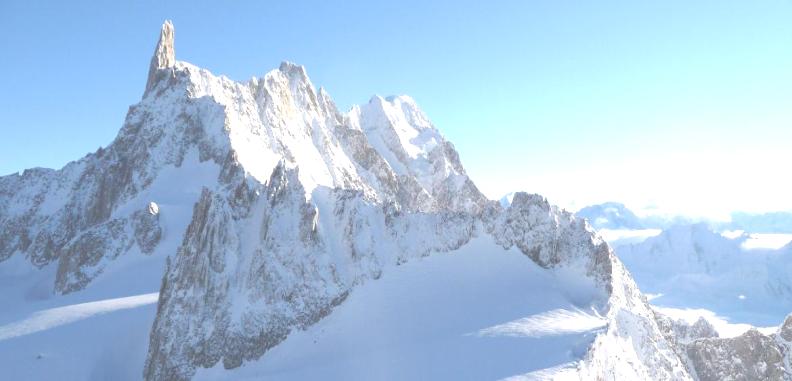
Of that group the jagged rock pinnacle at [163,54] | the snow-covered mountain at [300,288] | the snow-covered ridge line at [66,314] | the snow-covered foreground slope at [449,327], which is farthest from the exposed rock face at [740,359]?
the jagged rock pinnacle at [163,54]

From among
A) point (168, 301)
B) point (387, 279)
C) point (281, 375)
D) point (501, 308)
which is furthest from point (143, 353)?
point (501, 308)

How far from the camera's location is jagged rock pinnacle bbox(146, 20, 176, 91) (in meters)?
87.9

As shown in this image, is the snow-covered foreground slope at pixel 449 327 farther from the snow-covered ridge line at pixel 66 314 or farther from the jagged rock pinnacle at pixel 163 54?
the jagged rock pinnacle at pixel 163 54

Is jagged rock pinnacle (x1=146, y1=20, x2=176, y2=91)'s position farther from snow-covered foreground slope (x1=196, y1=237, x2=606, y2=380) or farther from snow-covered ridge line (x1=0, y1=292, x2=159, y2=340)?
snow-covered foreground slope (x1=196, y1=237, x2=606, y2=380)

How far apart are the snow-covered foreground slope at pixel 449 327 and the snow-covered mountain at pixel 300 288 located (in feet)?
0.55

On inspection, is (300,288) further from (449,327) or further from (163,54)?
(163,54)

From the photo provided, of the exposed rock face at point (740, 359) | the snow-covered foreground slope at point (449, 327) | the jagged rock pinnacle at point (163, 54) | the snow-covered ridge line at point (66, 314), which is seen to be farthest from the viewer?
the jagged rock pinnacle at point (163, 54)

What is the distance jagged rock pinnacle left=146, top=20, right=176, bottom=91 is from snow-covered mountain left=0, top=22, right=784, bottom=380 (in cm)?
1322

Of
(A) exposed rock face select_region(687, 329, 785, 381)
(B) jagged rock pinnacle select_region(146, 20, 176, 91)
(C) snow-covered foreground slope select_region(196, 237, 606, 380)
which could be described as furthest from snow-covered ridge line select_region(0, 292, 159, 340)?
(A) exposed rock face select_region(687, 329, 785, 381)

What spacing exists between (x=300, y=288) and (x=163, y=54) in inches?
2345

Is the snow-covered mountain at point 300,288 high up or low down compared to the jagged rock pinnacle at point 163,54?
down

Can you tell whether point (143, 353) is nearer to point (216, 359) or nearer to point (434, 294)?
point (216, 359)

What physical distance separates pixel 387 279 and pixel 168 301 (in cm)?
1975

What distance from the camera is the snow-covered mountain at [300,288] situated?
43438 mm
